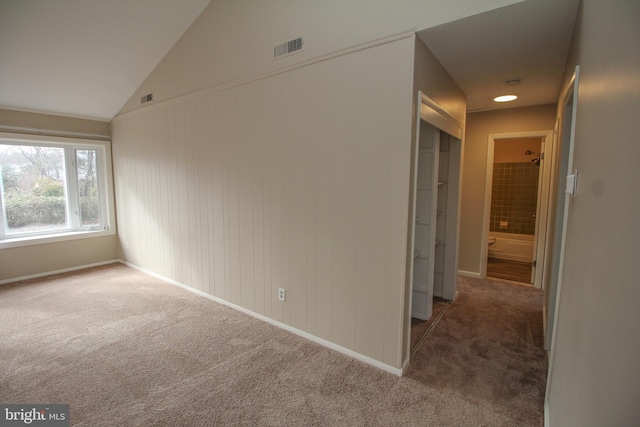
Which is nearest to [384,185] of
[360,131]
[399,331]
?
[360,131]

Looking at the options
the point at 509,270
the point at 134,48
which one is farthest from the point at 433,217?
the point at 134,48

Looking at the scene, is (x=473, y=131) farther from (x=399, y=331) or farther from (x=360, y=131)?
(x=399, y=331)

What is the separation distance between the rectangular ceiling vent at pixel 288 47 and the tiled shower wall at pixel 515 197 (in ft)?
16.7

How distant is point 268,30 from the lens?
285 cm

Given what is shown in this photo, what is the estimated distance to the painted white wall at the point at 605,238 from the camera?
0.71 metres

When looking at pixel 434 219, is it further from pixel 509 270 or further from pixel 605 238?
pixel 509 270

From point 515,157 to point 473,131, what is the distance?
2.04 meters

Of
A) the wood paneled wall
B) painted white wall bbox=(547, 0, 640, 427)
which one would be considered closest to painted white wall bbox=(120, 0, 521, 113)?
the wood paneled wall

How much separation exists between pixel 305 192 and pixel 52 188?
4393mm

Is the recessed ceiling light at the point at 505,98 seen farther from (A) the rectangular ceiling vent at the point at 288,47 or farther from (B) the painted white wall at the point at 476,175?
(A) the rectangular ceiling vent at the point at 288,47

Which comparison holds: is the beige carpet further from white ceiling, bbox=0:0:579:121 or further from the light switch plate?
white ceiling, bbox=0:0:579:121

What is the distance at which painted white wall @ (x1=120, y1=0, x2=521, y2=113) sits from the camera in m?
2.08

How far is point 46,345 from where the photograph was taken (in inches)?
106

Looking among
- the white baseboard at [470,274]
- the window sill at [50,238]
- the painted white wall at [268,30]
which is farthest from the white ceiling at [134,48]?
Answer: the white baseboard at [470,274]
